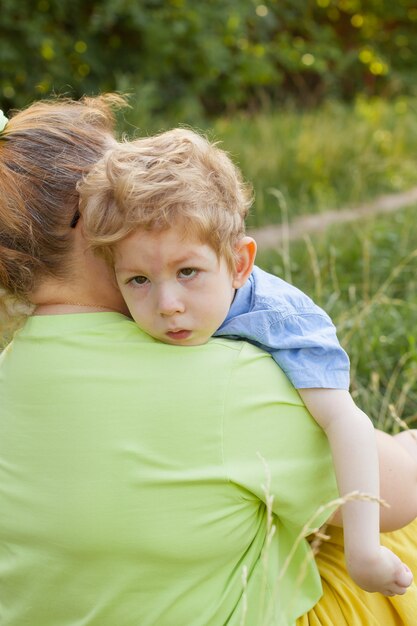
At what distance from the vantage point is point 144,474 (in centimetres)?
163

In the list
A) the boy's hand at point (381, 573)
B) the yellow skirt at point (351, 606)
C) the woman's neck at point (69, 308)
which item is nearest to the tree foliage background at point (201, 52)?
the woman's neck at point (69, 308)

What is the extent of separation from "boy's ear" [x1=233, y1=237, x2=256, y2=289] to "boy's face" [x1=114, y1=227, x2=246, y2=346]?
Answer: 0.07 meters

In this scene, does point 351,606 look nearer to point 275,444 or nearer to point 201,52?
point 275,444

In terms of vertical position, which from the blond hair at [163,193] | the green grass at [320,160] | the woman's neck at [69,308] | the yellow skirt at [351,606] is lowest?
the green grass at [320,160]

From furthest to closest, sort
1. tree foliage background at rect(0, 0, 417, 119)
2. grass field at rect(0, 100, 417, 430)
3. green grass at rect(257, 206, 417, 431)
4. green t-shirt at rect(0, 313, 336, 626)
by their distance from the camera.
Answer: tree foliage background at rect(0, 0, 417, 119) < grass field at rect(0, 100, 417, 430) < green grass at rect(257, 206, 417, 431) < green t-shirt at rect(0, 313, 336, 626)

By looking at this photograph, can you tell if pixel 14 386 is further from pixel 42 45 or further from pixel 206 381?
pixel 42 45

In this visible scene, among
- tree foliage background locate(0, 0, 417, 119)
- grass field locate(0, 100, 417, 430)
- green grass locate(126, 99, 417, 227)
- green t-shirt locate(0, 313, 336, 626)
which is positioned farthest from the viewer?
tree foliage background locate(0, 0, 417, 119)

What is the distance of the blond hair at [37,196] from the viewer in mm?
1845

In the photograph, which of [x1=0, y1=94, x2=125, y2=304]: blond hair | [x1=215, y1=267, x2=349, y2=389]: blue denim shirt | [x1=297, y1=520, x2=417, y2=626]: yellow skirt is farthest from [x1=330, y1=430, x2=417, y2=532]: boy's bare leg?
[x1=0, y1=94, x2=125, y2=304]: blond hair

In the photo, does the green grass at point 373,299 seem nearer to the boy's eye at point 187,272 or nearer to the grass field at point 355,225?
the grass field at point 355,225

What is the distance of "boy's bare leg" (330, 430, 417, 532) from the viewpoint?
6.33 feet

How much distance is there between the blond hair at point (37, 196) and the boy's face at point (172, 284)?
17cm

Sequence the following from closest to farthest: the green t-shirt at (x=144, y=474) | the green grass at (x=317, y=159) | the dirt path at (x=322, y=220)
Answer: the green t-shirt at (x=144, y=474), the dirt path at (x=322, y=220), the green grass at (x=317, y=159)

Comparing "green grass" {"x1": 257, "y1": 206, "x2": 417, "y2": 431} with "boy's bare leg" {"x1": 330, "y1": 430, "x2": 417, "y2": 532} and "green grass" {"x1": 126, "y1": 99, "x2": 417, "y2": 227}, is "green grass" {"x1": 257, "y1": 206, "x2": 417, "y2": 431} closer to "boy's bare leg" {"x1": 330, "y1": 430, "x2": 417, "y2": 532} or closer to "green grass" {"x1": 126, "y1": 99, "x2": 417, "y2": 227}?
"boy's bare leg" {"x1": 330, "y1": 430, "x2": 417, "y2": 532}
